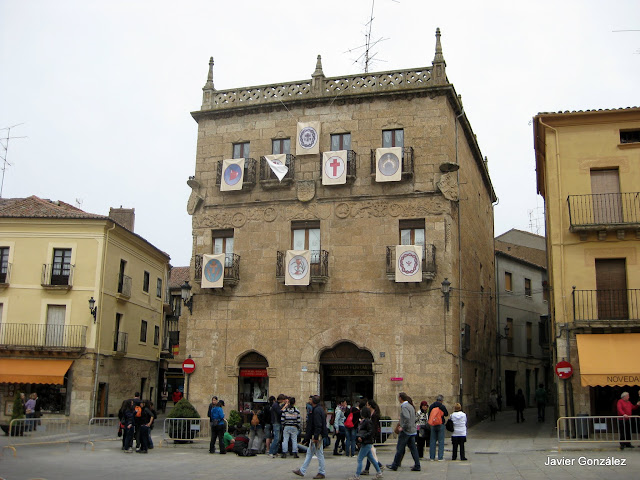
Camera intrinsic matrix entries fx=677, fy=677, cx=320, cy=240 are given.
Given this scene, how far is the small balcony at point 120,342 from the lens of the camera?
3294cm

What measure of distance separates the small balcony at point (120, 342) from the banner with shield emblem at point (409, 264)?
16360 mm

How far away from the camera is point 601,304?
846 inches

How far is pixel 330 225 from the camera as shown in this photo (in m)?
24.5

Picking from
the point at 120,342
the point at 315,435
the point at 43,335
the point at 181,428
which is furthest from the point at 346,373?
the point at 43,335

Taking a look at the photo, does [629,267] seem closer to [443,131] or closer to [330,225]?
[443,131]

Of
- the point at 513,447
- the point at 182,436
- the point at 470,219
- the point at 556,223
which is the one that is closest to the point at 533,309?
the point at 470,219

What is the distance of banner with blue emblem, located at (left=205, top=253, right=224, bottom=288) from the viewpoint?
81.8ft

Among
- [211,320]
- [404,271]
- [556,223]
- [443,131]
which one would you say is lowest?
[211,320]

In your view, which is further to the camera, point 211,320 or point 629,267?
point 211,320

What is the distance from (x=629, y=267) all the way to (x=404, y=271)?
7064mm

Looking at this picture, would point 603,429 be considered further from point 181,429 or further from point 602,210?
point 181,429

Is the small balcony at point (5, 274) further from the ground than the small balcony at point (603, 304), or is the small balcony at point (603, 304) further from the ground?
the small balcony at point (5, 274)

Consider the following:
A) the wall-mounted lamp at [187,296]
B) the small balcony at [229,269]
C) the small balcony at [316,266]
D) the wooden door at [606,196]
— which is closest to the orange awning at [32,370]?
the wall-mounted lamp at [187,296]

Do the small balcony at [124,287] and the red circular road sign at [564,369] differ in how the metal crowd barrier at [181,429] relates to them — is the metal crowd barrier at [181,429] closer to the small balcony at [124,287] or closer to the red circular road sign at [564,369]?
the red circular road sign at [564,369]
